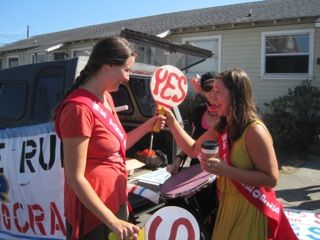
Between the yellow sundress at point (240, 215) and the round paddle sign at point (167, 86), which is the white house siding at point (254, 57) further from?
the yellow sundress at point (240, 215)

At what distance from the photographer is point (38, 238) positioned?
3604mm

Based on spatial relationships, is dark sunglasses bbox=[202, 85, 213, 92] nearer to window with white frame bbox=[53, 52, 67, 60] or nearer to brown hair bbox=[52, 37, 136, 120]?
brown hair bbox=[52, 37, 136, 120]

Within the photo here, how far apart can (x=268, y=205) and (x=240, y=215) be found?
0.17m

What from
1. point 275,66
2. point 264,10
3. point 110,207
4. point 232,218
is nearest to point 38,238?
point 110,207

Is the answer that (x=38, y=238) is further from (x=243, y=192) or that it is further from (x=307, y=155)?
(x=307, y=155)

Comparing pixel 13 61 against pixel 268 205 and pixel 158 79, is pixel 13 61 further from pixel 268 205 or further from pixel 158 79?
pixel 268 205

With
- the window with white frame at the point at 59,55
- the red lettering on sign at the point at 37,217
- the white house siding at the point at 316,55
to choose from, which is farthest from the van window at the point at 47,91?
the window with white frame at the point at 59,55

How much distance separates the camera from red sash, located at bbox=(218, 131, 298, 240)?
2365 millimetres

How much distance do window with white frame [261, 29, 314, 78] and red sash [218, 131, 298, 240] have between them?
1052 cm

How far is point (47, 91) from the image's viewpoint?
13.5 feet

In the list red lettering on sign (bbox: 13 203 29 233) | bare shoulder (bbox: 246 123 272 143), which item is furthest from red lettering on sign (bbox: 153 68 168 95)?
red lettering on sign (bbox: 13 203 29 233)

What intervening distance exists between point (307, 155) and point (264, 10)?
6.15m

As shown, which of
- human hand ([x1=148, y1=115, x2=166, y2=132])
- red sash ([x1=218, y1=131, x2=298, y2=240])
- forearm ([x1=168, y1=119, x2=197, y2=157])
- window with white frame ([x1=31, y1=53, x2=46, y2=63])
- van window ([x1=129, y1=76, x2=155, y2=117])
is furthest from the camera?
window with white frame ([x1=31, y1=53, x2=46, y2=63])

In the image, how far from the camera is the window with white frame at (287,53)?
1227 centimetres
